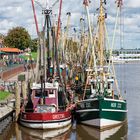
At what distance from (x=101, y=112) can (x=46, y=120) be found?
4802 mm

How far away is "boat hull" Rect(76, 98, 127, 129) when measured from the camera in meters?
41.7

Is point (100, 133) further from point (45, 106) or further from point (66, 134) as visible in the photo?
point (45, 106)

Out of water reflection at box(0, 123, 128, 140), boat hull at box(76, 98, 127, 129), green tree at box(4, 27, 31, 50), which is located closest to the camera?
water reflection at box(0, 123, 128, 140)

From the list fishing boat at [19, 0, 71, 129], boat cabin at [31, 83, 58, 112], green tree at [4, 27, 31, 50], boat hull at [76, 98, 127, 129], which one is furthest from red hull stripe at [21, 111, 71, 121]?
green tree at [4, 27, 31, 50]

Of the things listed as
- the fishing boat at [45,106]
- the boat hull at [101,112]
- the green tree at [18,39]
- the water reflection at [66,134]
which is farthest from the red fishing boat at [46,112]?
the green tree at [18,39]

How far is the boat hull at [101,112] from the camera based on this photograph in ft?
137

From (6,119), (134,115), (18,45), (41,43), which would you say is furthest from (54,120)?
(18,45)

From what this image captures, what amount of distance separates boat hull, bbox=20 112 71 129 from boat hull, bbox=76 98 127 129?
1.97m

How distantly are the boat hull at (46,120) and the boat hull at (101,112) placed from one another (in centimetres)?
197

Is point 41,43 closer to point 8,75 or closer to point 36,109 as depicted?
point 36,109

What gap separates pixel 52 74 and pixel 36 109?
865cm

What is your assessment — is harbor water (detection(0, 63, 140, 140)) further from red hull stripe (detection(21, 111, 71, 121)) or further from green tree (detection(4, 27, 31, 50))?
green tree (detection(4, 27, 31, 50))

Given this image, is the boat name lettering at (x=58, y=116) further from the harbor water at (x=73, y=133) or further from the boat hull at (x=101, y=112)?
the boat hull at (x=101, y=112)

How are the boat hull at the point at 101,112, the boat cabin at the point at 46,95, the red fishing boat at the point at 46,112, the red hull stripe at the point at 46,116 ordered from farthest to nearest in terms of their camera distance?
the boat cabin at the point at 46,95 < the boat hull at the point at 101,112 < the red fishing boat at the point at 46,112 < the red hull stripe at the point at 46,116
